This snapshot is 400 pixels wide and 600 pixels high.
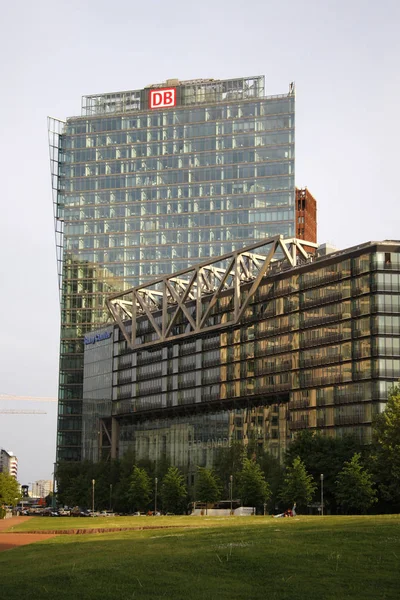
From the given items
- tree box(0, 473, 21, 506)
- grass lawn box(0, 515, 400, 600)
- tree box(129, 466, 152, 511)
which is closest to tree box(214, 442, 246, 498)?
tree box(129, 466, 152, 511)

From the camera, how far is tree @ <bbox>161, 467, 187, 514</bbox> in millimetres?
173250

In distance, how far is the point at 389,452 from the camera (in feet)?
405

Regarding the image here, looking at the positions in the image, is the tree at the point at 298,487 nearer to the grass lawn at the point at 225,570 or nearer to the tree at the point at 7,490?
the tree at the point at 7,490

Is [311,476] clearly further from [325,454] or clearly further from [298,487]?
[325,454]

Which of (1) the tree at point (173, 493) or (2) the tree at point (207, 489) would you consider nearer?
(2) the tree at point (207, 489)

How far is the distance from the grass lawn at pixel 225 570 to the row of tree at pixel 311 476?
243ft

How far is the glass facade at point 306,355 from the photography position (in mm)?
151125

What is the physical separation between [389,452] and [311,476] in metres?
17.4

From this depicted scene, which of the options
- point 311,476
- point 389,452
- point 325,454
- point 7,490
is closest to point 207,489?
point 325,454

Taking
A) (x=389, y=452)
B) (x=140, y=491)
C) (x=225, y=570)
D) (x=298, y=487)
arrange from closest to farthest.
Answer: (x=225, y=570)
(x=389, y=452)
(x=298, y=487)
(x=140, y=491)

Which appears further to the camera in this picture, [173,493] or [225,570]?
[173,493]

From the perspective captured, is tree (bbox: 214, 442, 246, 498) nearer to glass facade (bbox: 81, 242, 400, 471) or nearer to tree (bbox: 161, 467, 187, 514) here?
glass facade (bbox: 81, 242, 400, 471)

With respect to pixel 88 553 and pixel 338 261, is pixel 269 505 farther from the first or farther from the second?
pixel 88 553

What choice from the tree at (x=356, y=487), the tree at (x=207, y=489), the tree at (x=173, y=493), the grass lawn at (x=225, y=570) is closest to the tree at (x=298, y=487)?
the tree at (x=356, y=487)
